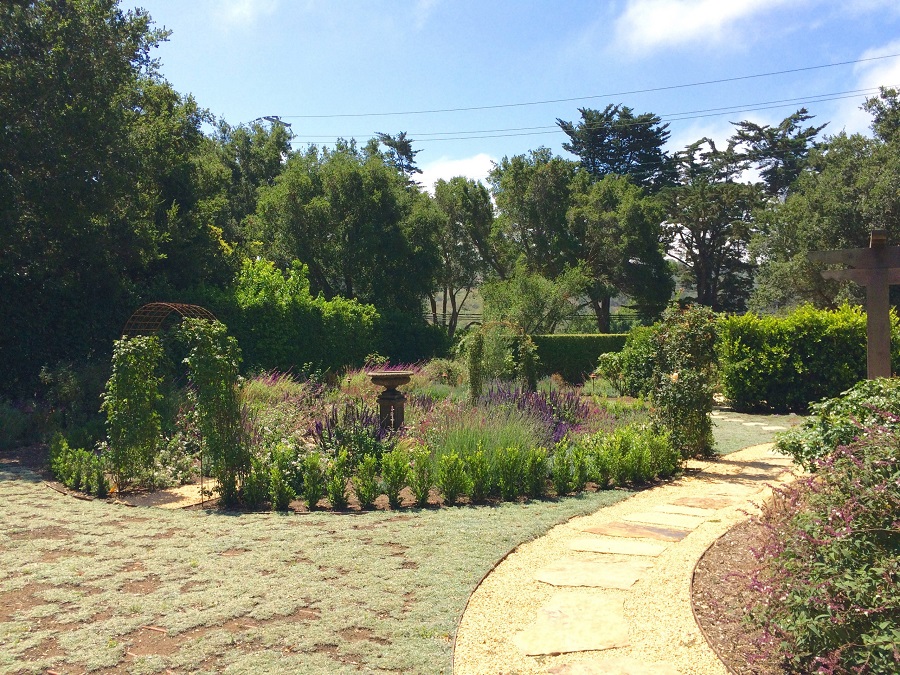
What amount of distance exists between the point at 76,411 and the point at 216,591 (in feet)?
24.0

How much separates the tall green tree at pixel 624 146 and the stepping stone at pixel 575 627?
117 ft

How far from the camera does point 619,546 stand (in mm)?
4609

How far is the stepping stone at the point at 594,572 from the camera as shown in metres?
3.91

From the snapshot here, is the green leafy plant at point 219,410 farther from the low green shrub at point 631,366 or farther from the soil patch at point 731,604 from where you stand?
the low green shrub at point 631,366

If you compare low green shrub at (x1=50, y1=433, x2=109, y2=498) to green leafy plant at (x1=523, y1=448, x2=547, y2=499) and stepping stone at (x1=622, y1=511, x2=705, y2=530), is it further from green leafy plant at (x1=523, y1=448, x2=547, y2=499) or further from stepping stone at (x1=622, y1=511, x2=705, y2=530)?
stepping stone at (x1=622, y1=511, x2=705, y2=530)

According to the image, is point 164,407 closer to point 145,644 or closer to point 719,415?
point 145,644

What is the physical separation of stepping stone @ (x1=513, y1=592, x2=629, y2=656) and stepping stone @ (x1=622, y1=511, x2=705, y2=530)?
5.57ft

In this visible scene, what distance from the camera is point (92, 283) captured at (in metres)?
12.0

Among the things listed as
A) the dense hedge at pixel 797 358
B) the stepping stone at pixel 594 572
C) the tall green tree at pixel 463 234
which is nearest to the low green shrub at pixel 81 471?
the stepping stone at pixel 594 572

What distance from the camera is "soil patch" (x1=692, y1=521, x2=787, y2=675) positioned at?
2.80 m

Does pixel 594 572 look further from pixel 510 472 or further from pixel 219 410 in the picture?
pixel 219 410

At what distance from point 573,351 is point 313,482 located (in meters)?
13.6

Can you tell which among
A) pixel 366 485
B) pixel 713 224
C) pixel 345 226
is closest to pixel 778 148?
pixel 713 224

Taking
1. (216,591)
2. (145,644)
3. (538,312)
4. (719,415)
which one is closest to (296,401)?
(216,591)
